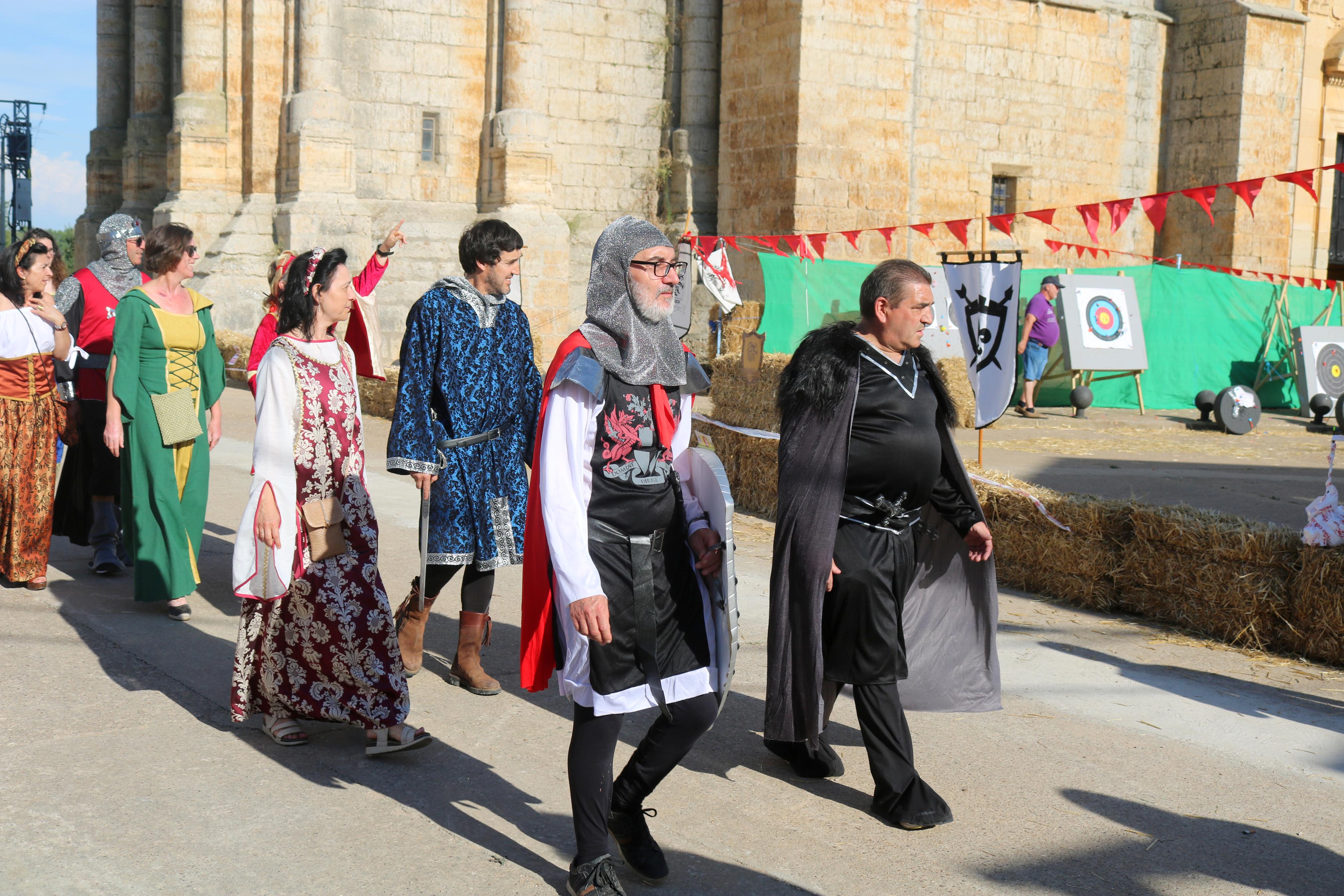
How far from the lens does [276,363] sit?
4523 mm

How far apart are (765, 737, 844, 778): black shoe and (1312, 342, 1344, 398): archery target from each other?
14739 mm

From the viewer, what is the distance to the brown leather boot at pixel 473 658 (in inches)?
204

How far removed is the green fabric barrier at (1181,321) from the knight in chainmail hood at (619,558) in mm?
13202

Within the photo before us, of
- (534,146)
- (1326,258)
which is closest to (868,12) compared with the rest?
(534,146)

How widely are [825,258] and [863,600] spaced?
536 inches

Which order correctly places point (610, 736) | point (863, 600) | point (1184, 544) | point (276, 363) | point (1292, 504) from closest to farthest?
point (610, 736)
point (863, 600)
point (276, 363)
point (1184, 544)
point (1292, 504)

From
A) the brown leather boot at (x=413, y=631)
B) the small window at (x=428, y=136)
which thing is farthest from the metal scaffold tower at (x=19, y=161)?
the brown leather boot at (x=413, y=631)

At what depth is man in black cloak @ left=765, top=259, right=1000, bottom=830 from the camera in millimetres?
3965

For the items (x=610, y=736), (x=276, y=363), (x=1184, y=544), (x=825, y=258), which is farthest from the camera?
(x=825, y=258)

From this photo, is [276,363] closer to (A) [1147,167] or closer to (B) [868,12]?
(B) [868,12]

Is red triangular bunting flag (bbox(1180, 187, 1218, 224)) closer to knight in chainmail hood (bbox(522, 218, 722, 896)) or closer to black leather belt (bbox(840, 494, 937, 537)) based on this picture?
black leather belt (bbox(840, 494, 937, 537))

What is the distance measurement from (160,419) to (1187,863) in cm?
481

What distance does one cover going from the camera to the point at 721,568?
344 centimetres

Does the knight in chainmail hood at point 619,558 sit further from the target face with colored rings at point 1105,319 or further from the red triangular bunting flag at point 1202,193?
the target face with colored rings at point 1105,319
